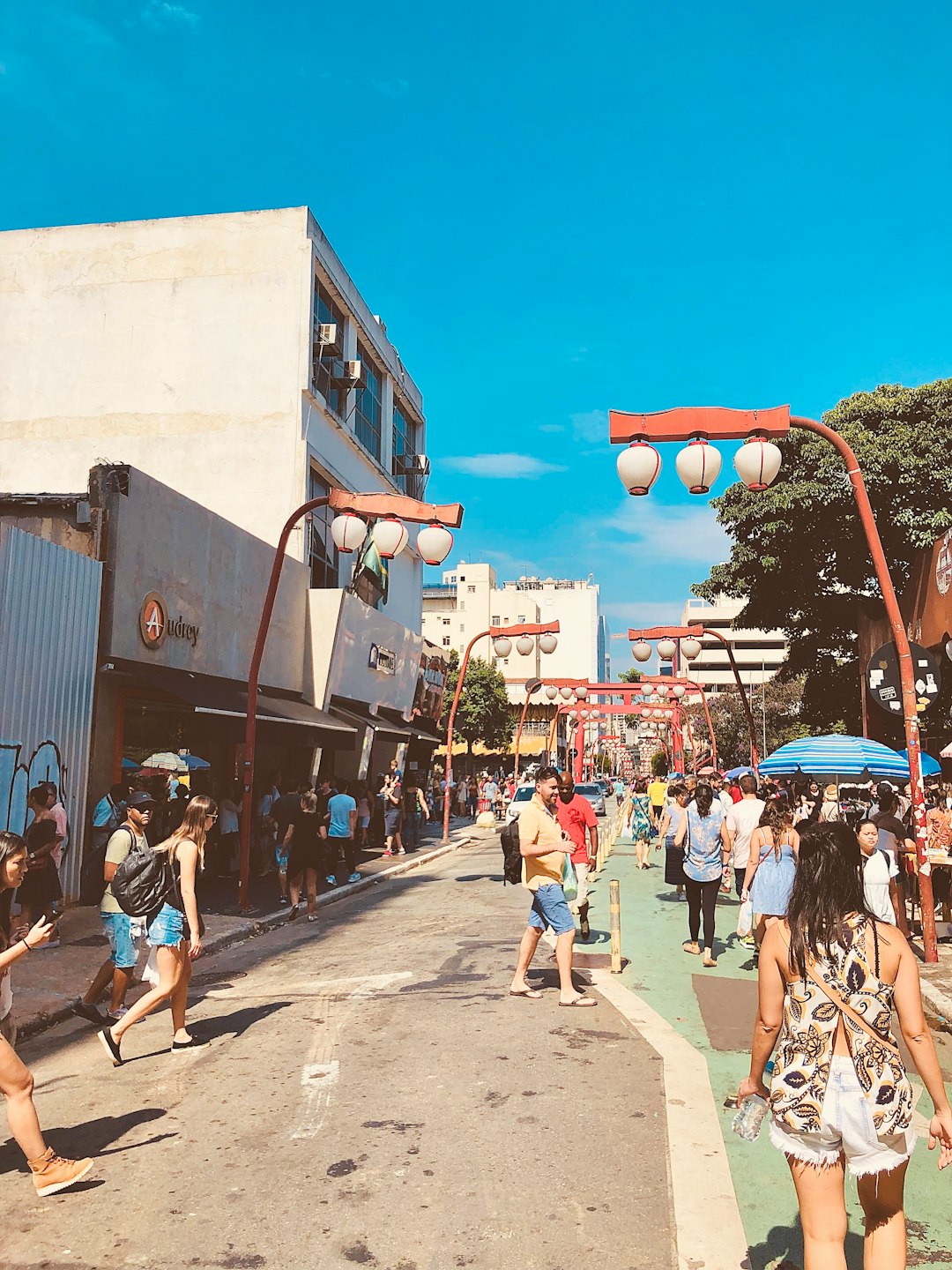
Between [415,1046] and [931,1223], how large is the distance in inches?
142

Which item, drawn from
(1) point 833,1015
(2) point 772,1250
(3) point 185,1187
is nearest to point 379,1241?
(3) point 185,1187

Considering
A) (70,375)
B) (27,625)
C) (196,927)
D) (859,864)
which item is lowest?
(196,927)

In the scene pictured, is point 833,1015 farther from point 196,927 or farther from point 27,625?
point 27,625

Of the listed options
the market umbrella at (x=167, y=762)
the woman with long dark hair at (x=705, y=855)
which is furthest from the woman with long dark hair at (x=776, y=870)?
the market umbrella at (x=167, y=762)

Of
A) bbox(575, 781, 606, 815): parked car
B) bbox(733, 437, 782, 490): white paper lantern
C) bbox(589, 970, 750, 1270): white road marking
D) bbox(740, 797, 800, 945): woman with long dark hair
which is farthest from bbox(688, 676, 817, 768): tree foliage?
bbox(589, 970, 750, 1270): white road marking

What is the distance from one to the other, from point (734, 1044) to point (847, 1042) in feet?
13.9

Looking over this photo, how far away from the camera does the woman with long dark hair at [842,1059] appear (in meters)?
3.10

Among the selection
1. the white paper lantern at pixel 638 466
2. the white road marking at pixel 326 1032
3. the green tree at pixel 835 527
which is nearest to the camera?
the white road marking at pixel 326 1032

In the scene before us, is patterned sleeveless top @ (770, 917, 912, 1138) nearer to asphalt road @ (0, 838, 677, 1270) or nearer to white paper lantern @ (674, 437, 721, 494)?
asphalt road @ (0, 838, 677, 1270)

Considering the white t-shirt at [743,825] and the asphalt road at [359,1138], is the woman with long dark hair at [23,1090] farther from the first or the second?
the white t-shirt at [743,825]

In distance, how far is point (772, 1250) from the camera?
13.1ft

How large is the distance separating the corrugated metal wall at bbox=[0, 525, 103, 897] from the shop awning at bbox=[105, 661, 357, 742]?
2.78 feet

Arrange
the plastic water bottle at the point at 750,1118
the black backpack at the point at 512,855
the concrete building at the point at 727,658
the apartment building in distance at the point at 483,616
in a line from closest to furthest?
the plastic water bottle at the point at 750,1118
the black backpack at the point at 512,855
the apartment building in distance at the point at 483,616
the concrete building at the point at 727,658

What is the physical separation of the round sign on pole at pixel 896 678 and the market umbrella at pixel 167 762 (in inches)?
388
